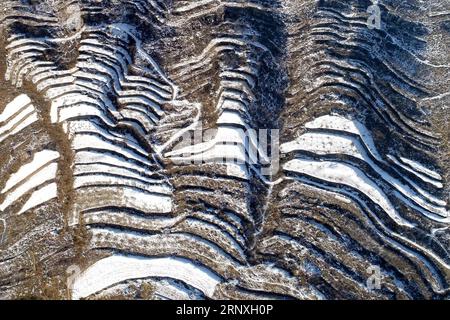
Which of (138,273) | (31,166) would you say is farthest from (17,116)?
(138,273)

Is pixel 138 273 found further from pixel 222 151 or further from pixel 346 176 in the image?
pixel 346 176

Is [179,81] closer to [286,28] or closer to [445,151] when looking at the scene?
[286,28]

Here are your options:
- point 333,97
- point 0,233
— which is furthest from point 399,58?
point 0,233

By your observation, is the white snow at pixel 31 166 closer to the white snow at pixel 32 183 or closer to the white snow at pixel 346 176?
the white snow at pixel 32 183

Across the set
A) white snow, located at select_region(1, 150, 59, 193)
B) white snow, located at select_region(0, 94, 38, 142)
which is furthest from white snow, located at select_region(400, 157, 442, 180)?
white snow, located at select_region(0, 94, 38, 142)

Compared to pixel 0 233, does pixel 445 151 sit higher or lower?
higher

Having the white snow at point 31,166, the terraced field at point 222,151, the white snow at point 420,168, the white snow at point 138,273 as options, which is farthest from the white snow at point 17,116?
the white snow at point 420,168
